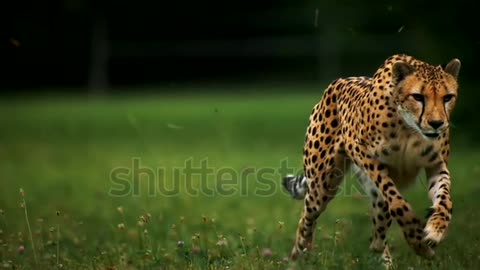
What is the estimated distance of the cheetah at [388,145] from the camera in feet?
18.0

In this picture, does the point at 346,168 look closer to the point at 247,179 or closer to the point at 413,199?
the point at 413,199

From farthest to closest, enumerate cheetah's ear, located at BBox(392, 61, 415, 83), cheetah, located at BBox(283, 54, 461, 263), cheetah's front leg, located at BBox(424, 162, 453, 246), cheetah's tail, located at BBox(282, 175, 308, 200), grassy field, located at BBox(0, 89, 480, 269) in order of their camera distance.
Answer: cheetah's tail, located at BBox(282, 175, 308, 200) → grassy field, located at BBox(0, 89, 480, 269) → cheetah's ear, located at BBox(392, 61, 415, 83) → cheetah, located at BBox(283, 54, 461, 263) → cheetah's front leg, located at BBox(424, 162, 453, 246)

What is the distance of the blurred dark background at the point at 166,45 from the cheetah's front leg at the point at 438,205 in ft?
87.8

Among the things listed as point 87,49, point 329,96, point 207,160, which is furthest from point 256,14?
point 329,96

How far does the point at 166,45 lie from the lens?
33.7 m

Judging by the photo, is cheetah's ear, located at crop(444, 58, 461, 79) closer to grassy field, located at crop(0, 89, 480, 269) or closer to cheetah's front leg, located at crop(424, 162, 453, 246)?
cheetah's front leg, located at crop(424, 162, 453, 246)

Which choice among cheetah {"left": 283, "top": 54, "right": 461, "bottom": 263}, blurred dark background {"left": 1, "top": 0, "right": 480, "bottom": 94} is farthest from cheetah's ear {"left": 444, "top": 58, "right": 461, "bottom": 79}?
blurred dark background {"left": 1, "top": 0, "right": 480, "bottom": 94}

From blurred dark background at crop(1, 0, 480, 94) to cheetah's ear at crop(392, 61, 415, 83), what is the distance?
26822 mm

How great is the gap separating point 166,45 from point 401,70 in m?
28.3

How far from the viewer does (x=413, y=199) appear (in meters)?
9.95

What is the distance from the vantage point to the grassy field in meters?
6.18

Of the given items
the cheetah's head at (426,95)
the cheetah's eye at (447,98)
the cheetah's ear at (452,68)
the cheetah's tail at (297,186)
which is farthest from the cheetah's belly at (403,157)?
the cheetah's tail at (297,186)

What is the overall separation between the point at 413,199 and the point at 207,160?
17.2ft

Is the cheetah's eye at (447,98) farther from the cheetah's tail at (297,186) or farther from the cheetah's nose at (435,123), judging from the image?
the cheetah's tail at (297,186)
